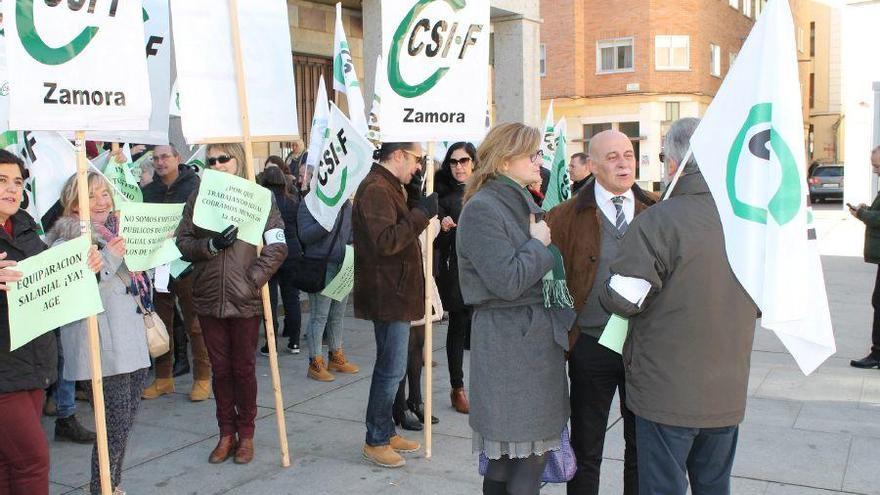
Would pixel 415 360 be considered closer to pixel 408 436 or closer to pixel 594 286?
pixel 408 436

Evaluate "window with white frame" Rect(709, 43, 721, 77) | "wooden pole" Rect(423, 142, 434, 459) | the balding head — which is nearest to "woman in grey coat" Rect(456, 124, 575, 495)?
the balding head

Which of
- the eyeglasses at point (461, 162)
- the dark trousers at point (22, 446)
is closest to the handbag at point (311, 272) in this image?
the eyeglasses at point (461, 162)

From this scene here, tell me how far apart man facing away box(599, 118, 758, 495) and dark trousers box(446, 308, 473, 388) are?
9.83 ft

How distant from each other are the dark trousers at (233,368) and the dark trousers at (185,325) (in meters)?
A: 1.62

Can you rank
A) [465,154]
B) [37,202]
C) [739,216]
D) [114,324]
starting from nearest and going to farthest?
[739,216] → [114,324] → [37,202] → [465,154]

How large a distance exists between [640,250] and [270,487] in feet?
9.07

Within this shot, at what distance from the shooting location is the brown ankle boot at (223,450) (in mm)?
5109

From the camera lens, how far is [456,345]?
6.13 metres

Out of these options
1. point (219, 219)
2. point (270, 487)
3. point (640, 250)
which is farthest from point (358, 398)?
point (640, 250)

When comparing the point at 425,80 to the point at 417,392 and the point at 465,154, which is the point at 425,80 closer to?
the point at 465,154

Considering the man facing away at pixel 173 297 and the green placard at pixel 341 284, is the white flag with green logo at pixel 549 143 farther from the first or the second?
the man facing away at pixel 173 297

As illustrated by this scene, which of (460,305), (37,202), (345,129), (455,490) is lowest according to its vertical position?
(455,490)

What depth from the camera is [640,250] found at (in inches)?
120

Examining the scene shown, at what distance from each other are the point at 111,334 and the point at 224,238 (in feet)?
2.72
